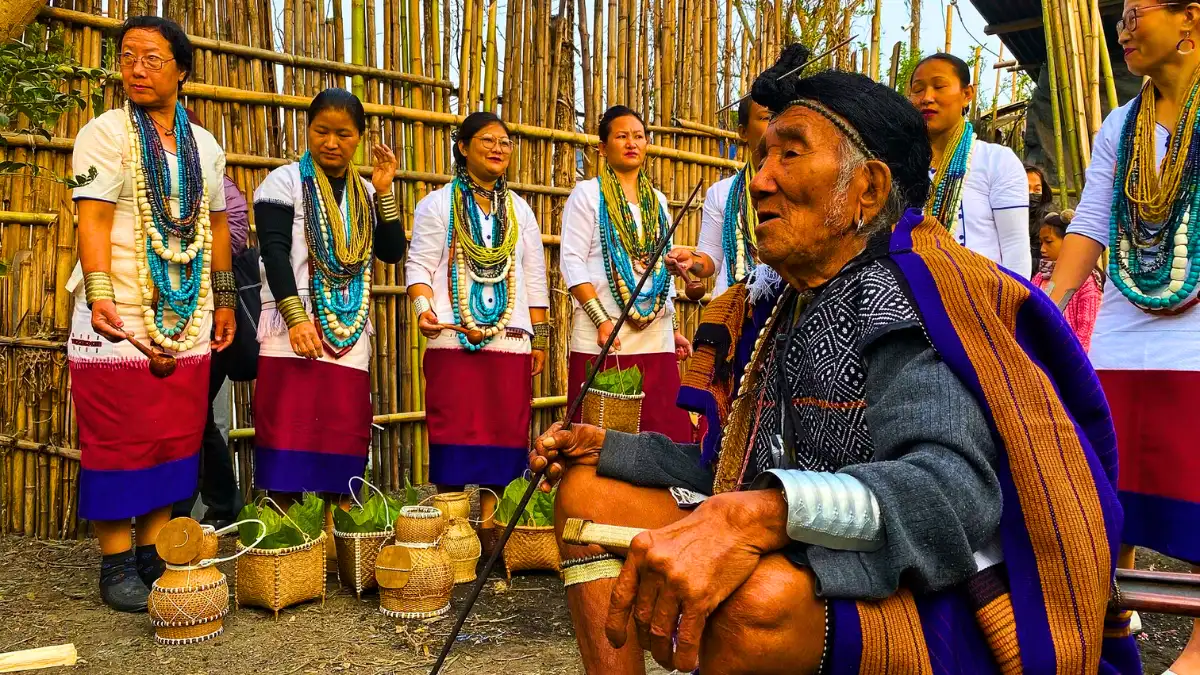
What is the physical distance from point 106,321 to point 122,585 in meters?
1.11

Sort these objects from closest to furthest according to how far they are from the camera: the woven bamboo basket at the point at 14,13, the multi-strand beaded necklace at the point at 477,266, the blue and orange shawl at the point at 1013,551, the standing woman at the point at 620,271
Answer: the blue and orange shawl at the point at 1013,551 → the woven bamboo basket at the point at 14,13 → the multi-strand beaded necklace at the point at 477,266 → the standing woman at the point at 620,271

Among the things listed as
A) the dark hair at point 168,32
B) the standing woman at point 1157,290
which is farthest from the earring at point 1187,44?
the dark hair at point 168,32

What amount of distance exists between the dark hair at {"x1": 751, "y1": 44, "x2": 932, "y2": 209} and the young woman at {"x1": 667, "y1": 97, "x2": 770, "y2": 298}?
2309 mm

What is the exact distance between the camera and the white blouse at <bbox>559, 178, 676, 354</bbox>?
534 cm

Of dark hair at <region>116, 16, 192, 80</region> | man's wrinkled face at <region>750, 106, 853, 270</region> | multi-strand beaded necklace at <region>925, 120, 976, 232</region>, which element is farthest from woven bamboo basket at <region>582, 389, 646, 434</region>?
man's wrinkled face at <region>750, 106, 853, 270</region>

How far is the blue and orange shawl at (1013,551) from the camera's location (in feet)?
5.16

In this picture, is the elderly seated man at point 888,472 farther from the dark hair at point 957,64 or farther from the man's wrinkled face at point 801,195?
the dark hair at point 957,64

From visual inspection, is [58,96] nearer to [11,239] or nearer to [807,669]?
[11,239]

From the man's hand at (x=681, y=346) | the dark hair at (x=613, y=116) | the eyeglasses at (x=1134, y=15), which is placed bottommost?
the man's hand at (x=681, y=346)

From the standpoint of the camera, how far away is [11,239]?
4730 mm

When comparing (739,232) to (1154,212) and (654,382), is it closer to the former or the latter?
(654,382)

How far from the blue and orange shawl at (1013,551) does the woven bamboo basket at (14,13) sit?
1.94 m

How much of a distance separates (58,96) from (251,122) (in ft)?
7.84

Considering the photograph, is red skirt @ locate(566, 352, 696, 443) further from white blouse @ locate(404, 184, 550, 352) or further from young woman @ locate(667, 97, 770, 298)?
young woman @ locate(667, 97, 770, 298)
